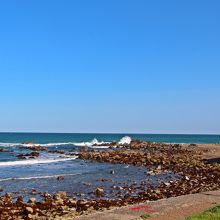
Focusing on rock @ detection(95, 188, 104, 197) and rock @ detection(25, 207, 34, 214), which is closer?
rock @ detection(25, 207, 34, 214)

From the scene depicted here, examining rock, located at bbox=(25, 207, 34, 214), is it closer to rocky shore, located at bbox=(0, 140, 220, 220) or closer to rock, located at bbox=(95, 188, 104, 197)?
rocky shore, located at bbox=(0, 140, 220, 220)

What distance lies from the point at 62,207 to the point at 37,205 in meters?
1.36

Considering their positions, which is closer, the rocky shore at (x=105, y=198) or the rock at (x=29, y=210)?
the rock at (x=29, y=210)

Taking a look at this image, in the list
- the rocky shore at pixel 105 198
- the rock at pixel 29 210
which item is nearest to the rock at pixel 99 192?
the rocky shore at pixel 105 198

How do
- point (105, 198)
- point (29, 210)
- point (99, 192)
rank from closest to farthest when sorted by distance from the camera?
point (29, 210), point (105, 198), point (99, 192)

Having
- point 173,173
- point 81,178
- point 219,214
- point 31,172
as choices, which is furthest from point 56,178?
point 219,214

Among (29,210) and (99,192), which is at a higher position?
(29,210)

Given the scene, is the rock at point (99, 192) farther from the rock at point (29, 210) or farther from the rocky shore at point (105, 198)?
the rock at point (29, 210)

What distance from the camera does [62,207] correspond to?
18.3 m

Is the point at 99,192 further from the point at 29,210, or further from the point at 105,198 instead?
the point at 29,210

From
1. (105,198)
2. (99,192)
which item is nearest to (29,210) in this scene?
(105,198)

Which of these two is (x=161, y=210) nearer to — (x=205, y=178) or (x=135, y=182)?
(x=135, y=182)

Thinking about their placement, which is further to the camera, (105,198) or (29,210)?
(105,198)

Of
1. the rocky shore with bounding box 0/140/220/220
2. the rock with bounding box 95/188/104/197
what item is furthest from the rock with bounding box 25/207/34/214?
the rock with bounding box 95/188/104/197
